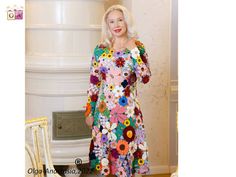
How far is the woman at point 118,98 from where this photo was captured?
2.51 meters

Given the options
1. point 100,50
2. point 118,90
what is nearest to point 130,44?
point 100,50

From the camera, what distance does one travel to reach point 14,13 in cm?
96

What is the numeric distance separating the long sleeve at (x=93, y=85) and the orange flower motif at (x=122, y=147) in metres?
0.28

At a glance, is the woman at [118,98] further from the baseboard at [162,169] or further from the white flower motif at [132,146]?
the baseboard at [162,169]

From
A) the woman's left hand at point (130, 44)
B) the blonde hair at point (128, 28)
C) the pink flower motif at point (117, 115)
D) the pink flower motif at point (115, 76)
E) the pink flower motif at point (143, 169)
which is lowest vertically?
the pink flower motif at point (143, 169)

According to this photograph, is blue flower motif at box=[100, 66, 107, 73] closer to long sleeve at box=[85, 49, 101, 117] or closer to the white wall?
long sleeve at box=[85, 49, 101, 117]

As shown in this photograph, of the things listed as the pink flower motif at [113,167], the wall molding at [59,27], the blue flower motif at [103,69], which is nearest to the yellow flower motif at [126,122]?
the pink flower motif at [113,167]

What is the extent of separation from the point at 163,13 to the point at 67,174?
5.15ft

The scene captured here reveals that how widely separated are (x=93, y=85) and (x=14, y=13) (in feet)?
5.40

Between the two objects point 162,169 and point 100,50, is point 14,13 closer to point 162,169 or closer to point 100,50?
point 100,50
